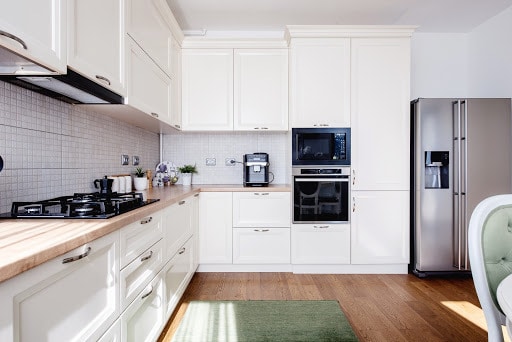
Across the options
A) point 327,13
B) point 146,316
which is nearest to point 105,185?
point 146,316

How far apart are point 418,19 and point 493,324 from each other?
335 centimetres

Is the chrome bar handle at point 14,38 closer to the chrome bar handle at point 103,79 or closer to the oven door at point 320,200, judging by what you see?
the chrome bar handle at point 103,79

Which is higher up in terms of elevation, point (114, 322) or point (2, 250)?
point (2, 250)

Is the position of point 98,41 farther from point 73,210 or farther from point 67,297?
point 67,297

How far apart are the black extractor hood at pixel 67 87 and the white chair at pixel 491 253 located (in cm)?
170

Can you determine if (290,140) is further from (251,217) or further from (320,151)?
(251,217)

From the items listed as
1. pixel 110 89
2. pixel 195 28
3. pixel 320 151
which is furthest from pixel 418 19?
pixel 110 89

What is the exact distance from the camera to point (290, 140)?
10.1 ft

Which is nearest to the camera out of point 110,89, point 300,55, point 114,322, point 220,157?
point 114,322

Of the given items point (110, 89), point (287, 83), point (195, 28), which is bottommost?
point (110, 89)

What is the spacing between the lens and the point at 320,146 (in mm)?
3020

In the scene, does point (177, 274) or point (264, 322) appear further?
point (177, 274)

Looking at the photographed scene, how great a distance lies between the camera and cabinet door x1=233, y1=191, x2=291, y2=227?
9.89ft

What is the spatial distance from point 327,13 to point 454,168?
2015 mm
